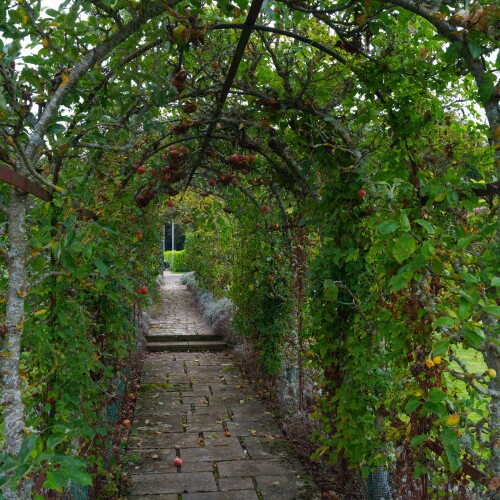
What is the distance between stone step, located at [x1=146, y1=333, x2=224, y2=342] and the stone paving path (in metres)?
1.72

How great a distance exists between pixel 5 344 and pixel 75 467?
0.56m

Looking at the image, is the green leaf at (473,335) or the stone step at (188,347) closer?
the green leaf at (473,335)

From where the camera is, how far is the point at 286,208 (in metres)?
5.29

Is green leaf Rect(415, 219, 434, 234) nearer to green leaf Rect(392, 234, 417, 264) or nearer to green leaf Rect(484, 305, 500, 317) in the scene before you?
green leaf Rect(392, 234, 417, 264)

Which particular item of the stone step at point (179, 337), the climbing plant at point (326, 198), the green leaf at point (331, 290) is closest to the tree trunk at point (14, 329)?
the climbing plant at point (326, 198)

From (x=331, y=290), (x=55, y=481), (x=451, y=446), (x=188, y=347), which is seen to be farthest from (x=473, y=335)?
(x=188, y=347)

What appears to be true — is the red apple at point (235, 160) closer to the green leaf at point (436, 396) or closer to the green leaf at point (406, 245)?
the green leaf at point (406, 245)

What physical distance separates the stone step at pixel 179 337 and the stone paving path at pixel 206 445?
1.72 meters

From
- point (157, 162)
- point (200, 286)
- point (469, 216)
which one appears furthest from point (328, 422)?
point (200, 286)

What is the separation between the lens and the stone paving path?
3.52 meters

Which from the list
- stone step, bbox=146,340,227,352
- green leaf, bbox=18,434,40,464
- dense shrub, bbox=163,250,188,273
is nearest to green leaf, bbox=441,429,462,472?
green leaf, bbox=18,434,40,464

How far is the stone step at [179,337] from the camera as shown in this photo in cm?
870

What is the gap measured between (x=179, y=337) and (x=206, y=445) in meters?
4.56

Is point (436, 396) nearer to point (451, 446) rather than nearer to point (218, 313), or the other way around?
point (451, 446)
